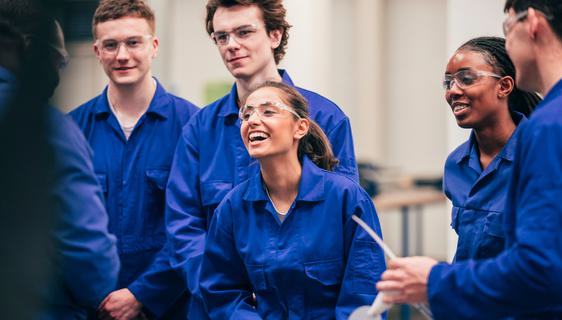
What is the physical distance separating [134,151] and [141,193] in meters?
Result: 0.17

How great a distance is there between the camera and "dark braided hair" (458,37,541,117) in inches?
116

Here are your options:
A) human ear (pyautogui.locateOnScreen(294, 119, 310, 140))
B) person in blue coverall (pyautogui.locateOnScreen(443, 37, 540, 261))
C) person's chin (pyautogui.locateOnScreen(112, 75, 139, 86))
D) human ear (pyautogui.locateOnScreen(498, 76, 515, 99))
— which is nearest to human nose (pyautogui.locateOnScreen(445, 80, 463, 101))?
person in blue coverall (pyautogui.locateOnScreen(443, 37, 540, 261))

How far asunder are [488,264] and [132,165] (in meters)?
1.86

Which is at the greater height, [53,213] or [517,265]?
[53,213]

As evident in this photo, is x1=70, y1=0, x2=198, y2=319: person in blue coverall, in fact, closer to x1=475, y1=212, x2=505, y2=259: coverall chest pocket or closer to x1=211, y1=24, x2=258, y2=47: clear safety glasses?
x1=211, y1=24, x2=258, y2=47: clear safety glasses

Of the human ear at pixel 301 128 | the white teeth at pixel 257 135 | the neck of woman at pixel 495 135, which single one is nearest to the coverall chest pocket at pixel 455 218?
the neck of woman at pixel 495 135

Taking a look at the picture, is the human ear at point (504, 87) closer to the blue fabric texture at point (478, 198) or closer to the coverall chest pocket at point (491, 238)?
the blue fabric texture at point (478, 198)

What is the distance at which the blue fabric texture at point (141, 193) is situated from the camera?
346 centimetres

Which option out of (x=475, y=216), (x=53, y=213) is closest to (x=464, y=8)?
(x=475, y=216)

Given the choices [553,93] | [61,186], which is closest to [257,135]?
[553,93]

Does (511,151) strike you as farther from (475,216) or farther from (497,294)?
(497,294)

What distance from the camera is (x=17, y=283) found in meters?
1.20

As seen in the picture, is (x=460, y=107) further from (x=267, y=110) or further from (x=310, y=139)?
(x=267, y=110)

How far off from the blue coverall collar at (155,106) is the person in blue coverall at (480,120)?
117cm
